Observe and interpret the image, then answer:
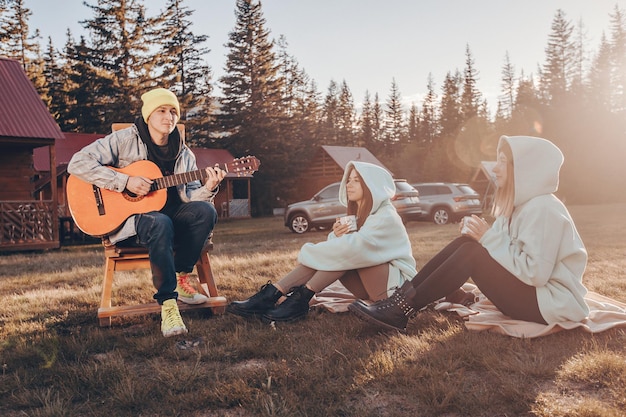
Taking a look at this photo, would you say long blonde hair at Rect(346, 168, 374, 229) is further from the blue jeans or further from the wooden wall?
the wooden wall

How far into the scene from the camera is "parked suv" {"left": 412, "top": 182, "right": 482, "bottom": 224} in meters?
21.1

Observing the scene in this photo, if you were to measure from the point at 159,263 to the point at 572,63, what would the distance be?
64.4 meters

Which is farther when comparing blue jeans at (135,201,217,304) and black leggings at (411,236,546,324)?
blue jeans at (135,201,217,304)

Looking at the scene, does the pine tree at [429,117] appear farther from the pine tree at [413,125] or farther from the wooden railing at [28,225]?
the wooden railing at [28,225]

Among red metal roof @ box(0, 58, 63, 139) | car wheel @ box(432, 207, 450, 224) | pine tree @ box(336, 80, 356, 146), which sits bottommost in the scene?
car wheel @ box(432, 207, 450, 224)

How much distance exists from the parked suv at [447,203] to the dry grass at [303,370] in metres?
17.0

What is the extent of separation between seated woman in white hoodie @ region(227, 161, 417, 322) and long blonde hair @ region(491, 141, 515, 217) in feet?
3.17

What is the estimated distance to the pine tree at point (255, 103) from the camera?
35500mm

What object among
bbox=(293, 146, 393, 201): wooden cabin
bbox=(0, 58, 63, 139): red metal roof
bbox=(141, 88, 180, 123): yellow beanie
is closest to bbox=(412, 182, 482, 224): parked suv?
bbox=(0, 58, 63, 139): red metal roof

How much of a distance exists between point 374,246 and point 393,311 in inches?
29.5

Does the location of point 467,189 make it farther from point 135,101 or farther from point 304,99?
point 304,99

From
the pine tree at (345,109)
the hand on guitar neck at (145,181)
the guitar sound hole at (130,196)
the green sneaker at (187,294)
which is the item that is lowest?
the green sneaker at (187,294)

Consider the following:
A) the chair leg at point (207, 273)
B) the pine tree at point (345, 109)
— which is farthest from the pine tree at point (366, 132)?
the chair leg at point (207, 273)

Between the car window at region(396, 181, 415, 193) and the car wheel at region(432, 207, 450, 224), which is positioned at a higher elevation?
the car window at region(396, 181, 415, 193)
